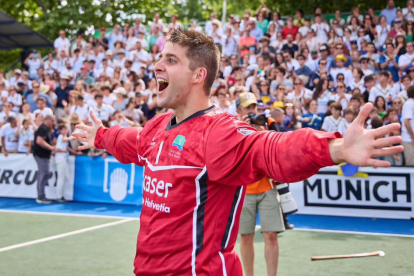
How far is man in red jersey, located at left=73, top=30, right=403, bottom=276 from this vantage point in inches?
102

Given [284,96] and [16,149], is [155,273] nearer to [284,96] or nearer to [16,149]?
[284,96]

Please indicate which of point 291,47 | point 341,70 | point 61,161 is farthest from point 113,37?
point 341,70

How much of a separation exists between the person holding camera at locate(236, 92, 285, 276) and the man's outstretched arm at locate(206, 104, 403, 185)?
3152 mm

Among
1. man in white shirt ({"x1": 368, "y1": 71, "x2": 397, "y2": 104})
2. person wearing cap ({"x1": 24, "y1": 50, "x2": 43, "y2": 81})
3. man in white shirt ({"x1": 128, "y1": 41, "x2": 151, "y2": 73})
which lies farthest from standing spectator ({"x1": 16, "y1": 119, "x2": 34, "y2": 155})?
man in white shirt ({"x1": 368, "y1": 71, "x2": 397, "y2": 104})

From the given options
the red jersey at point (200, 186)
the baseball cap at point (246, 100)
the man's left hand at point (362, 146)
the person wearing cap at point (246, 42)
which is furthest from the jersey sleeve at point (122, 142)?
the person wearing cap at point (246, 42)

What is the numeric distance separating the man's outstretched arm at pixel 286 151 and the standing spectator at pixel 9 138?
41.0 feet

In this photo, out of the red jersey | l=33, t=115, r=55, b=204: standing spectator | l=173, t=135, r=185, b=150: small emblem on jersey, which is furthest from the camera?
l=33, t=115, r=55, b=204: standing spectator

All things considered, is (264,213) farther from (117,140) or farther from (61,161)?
(61,161)

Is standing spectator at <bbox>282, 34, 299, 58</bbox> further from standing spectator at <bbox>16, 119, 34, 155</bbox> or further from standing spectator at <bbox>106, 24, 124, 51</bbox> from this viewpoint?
standing spectator at <bbox>16, 119, 34, 155</bbox>

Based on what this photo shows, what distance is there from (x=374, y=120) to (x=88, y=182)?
677 centimetres

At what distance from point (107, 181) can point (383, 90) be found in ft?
22.2

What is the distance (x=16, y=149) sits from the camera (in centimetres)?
1428

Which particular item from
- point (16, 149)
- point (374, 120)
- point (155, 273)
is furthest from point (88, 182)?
point (155, 273)

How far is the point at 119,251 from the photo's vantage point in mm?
7863
